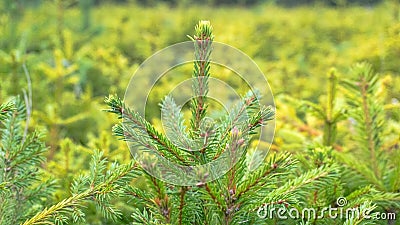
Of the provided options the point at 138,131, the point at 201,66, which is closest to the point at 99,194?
the point at 138,131

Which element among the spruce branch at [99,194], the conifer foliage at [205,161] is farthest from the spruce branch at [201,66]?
the spruce branch at [99,194]

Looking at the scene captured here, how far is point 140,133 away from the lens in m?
0.59

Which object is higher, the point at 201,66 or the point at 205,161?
the point at 201,66

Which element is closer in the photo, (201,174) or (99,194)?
(201,174)

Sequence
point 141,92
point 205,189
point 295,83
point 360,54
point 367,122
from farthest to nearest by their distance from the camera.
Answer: point 360,54 < point 295,83 < point 141,92 < point 367,122 < point 205,189

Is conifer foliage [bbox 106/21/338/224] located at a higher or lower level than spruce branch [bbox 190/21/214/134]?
lower

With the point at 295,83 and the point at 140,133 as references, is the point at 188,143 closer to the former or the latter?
the point at 140,133

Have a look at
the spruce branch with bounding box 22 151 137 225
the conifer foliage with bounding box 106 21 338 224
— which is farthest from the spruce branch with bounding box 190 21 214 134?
the spruce branch with bounding box 22 151 137 225

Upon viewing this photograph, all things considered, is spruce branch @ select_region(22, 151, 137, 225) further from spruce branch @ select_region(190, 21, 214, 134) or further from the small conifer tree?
spruce branch @ select_region(190, 21, 214, 134)

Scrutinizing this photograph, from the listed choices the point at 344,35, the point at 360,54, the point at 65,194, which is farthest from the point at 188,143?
the point at 344,35

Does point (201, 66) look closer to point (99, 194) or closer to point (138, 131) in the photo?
point (138, 131)

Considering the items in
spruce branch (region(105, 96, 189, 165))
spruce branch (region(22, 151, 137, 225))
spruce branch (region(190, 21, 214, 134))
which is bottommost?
spruce branch (region(22, 151, 137, 225))

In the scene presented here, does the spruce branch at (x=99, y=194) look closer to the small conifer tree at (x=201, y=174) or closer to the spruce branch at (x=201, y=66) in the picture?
the small conifer tree at (x=201, y=174)

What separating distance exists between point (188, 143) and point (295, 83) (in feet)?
5.66
